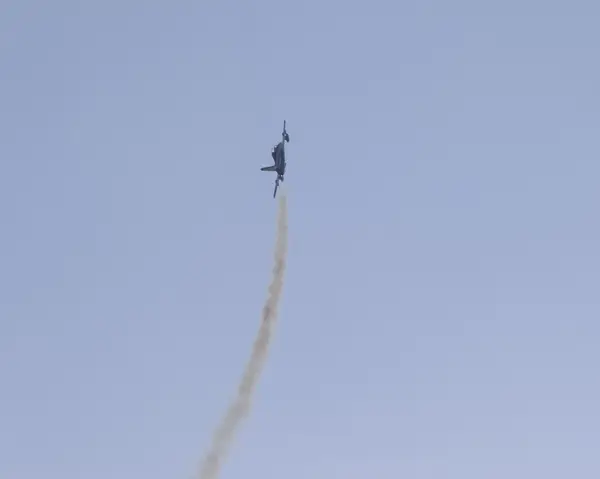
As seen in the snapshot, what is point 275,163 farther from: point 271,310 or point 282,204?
point 271,310

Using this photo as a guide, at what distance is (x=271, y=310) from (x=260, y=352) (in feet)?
17.7

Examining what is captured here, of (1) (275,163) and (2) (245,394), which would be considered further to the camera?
(1) (275,163)

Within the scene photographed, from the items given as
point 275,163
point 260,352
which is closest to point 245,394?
point 260,352

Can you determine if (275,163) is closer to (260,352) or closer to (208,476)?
(260,352)

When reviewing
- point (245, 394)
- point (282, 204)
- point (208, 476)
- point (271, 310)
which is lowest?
point (208, 476)

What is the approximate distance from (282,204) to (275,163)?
30.3 feet

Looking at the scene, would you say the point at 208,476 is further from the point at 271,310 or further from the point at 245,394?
the point at 271,310

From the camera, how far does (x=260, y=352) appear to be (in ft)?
498

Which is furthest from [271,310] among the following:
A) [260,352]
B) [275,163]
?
[275,163]

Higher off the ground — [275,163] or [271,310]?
[275,163]

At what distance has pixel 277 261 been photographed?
152000 millimetres

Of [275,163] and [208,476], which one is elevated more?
[275,163]

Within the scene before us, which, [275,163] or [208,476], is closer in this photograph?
[208,476]

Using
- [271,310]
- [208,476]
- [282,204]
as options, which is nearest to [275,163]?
[282,204]
